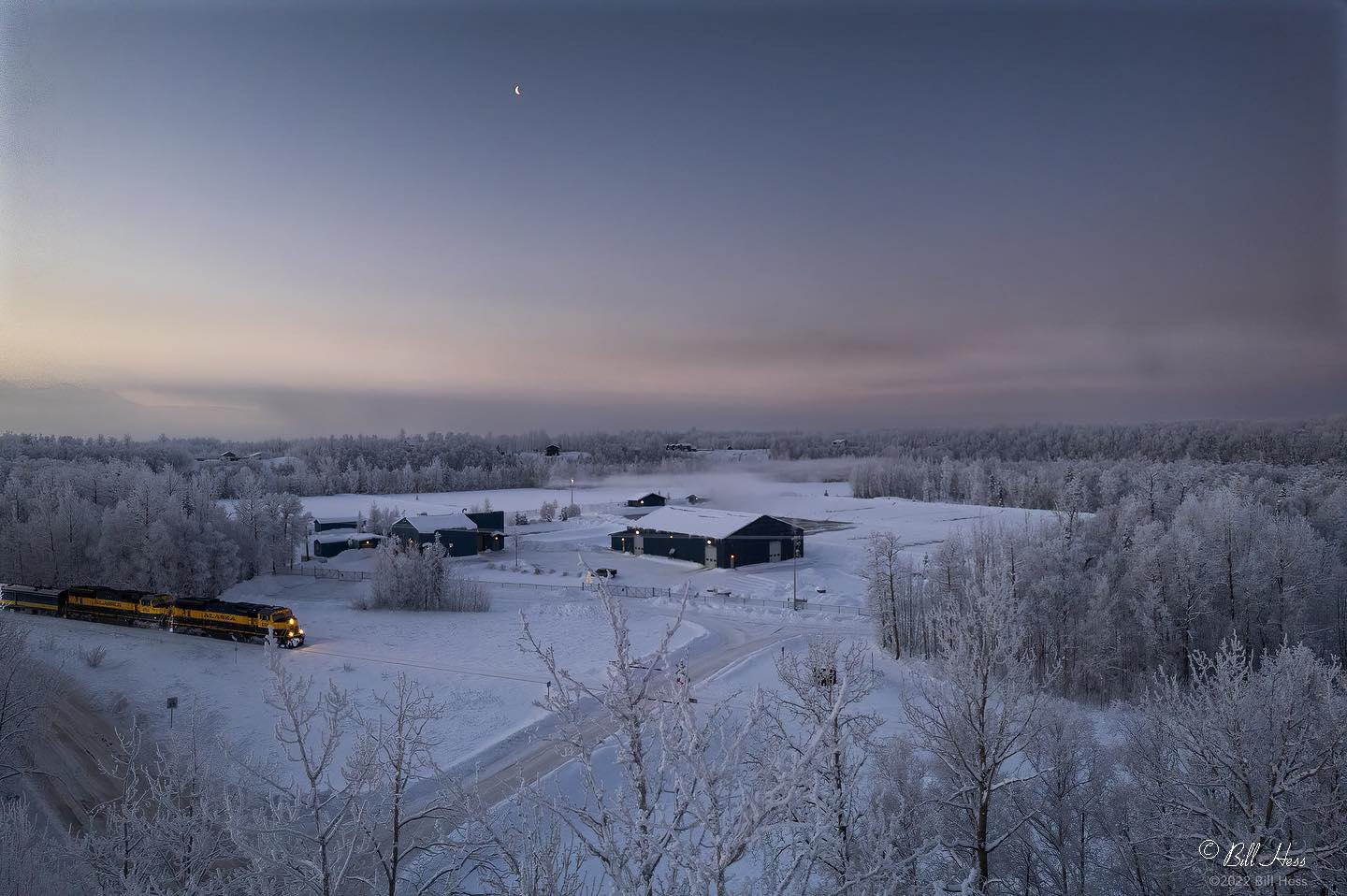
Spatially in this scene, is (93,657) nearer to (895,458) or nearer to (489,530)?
(489,530)

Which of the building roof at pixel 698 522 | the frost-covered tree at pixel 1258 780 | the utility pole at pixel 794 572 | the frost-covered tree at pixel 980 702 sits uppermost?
the frost-covered tree at pixel 980 702

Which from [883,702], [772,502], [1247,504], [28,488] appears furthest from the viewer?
[772,502]

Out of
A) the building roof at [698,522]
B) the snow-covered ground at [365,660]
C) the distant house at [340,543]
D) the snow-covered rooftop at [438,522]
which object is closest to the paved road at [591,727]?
the snow-covered ground at [365,660]

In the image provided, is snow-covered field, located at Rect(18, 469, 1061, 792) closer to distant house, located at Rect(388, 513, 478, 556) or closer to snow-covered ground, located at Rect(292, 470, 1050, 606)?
snow-covered ground, located at Rect(292, 470, 1050, 606)

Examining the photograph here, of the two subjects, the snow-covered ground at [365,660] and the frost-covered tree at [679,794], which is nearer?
the frost-covered tree at [679,794]

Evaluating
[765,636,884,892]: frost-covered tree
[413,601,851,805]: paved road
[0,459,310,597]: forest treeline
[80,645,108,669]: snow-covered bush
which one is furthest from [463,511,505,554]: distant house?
[765,636,884,892]: frost-covered tree

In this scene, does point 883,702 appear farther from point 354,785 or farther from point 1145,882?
point 354,785

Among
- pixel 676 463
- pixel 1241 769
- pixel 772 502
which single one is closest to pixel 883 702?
pixel 1241 769

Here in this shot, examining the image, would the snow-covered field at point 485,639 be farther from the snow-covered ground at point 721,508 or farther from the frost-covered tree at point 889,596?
the frost-covered tree at point 889,596
